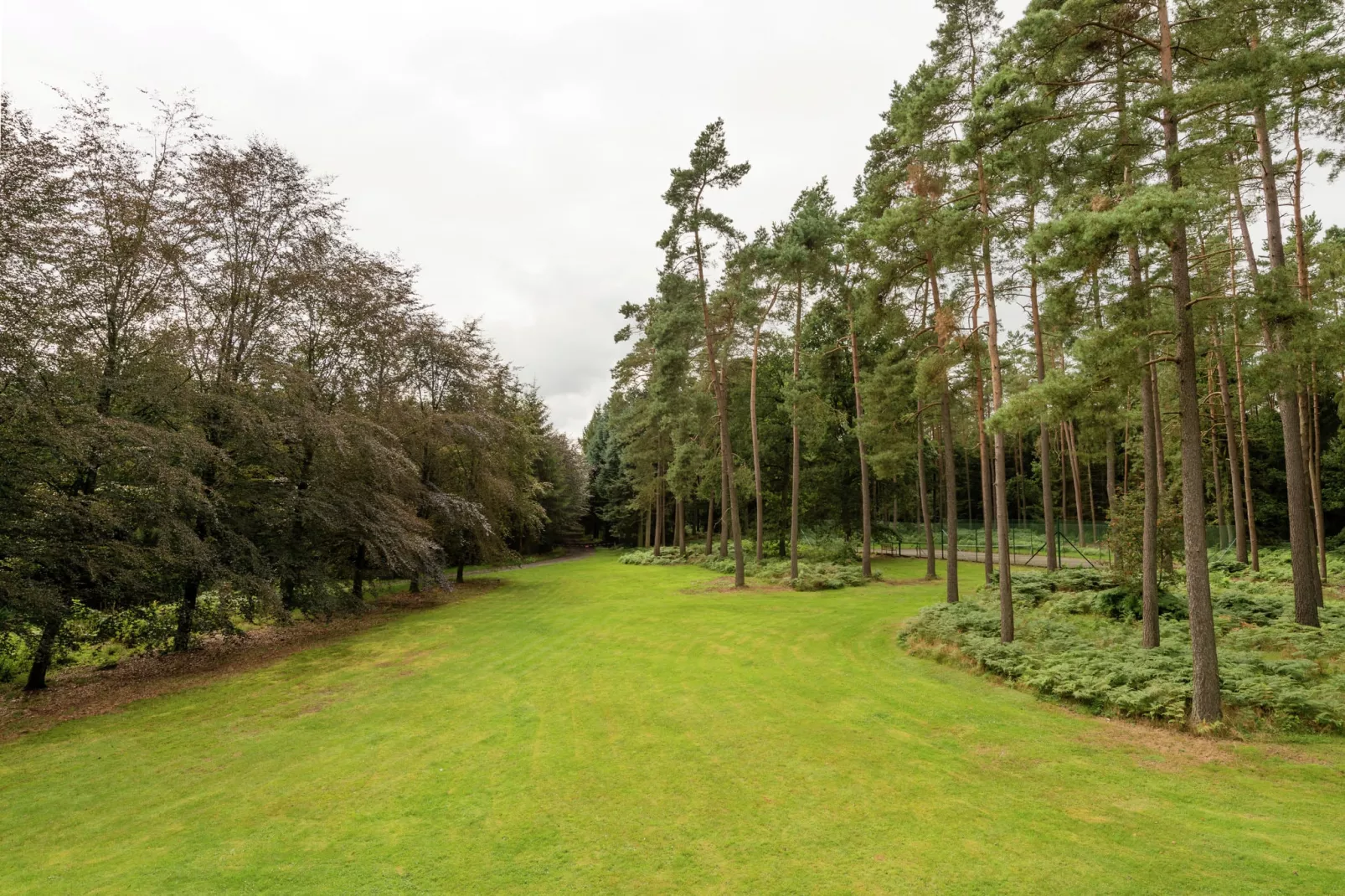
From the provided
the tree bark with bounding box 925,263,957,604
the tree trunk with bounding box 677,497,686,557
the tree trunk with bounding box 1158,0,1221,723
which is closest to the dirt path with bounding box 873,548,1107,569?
the tree bark with bounding box 925,263,957,604

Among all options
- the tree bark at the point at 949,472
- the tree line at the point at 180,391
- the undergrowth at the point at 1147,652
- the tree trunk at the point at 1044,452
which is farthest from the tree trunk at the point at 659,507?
the undergrowth at the point at 1147,652

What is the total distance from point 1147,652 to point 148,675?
1709 centimetres

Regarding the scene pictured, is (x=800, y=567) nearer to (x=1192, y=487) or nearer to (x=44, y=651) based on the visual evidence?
(x=1192, y=487)

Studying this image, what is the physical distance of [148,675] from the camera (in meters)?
11.4

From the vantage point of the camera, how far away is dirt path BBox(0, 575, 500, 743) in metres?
9.34

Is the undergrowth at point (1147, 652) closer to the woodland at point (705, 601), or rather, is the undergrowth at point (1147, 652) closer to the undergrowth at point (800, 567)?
the woodland at point (705, 601)

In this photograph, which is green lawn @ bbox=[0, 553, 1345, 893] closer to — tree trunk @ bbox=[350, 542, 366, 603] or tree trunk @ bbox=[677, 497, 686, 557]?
tree trunk @ bbox=[350, 542, 366, 603]

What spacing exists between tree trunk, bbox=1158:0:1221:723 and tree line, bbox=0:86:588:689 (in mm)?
14570

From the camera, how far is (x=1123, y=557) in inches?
526

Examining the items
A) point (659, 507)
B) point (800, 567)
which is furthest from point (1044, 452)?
point (659, 507)

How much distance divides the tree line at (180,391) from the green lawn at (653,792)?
7.48ft

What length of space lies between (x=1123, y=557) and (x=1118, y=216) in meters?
9.74

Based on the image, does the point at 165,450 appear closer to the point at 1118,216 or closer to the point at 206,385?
the point at 206,385

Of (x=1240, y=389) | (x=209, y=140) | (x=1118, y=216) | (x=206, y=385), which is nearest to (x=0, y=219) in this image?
(x=206, y=385)
